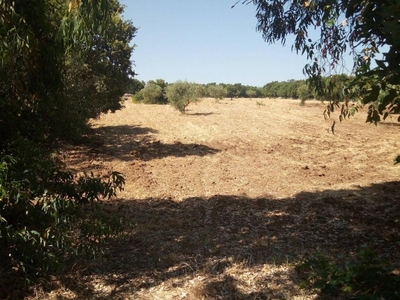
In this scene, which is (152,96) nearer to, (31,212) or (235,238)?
(235,238)

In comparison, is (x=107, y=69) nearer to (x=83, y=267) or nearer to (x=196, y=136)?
(x=196, y=136)

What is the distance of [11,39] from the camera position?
3156 mm

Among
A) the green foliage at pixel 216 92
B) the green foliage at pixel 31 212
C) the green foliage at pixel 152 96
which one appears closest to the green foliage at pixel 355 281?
the green foliage at pixel 31 212

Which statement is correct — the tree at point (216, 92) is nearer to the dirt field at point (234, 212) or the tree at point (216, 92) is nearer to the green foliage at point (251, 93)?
the dirt field at point (234, 212)

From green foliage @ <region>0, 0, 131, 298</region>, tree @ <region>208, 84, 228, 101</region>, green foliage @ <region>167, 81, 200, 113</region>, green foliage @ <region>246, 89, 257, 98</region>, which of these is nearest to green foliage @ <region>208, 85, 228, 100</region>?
tree @ <region>208, 84, 228, 101</region>

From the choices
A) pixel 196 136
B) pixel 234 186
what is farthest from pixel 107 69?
pixel 234 186

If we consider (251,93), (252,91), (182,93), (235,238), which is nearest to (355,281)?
(235,238)

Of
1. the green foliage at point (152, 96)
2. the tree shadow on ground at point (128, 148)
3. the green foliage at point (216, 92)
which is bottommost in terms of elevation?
the tree shadow on ground at point (128, 148)

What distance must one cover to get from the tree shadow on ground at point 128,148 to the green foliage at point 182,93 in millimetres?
9981

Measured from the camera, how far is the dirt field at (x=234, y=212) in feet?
15.5

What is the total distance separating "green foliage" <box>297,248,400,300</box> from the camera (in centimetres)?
355

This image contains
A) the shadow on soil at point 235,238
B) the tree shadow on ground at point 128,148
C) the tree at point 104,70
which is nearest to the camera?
the shadow on soil at point 235,238

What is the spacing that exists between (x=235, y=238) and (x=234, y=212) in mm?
1424

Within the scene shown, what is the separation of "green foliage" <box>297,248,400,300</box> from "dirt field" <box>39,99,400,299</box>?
0.93 feet
